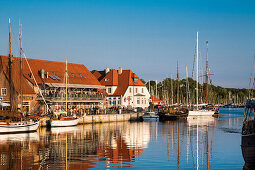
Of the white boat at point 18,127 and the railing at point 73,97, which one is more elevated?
the railing at point 73,97

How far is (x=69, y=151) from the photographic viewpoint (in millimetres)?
34625

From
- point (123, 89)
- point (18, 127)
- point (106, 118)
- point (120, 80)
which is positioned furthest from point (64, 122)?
point (120, 80)

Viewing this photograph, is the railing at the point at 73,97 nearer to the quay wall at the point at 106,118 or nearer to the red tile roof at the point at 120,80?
the quay wall at the point at 106,118

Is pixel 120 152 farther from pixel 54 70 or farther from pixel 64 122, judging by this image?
pixel 54 70

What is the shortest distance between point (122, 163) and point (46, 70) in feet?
158

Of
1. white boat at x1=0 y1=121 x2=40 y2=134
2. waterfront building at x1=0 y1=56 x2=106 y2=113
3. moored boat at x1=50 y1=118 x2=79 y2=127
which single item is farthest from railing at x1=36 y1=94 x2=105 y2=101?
white boat at x1=0 y1=121 x2=40 y2=134

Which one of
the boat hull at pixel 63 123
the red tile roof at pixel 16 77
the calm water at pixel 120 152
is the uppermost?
the red tile roof at pixel 16 77

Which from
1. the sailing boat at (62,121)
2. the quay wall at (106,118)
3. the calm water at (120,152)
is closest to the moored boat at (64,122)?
the sailing boat at (62,121)

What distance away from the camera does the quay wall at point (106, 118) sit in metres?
66.2

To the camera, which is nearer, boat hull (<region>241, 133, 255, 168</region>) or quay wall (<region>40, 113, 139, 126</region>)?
boat hull (<region>241, 133, 255, 168</region>)

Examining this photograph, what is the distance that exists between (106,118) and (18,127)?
76.4ft

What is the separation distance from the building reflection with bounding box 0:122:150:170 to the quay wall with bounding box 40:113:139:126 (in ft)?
59.8

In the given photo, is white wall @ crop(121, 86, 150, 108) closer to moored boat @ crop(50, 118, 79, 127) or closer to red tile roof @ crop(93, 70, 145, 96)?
red tile roof @ crop(93, 70, 145, 96)

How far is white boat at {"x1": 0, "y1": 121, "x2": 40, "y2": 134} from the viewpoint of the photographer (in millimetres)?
50438
